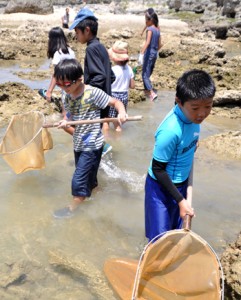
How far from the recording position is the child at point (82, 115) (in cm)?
318

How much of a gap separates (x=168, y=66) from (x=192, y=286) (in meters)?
9.07

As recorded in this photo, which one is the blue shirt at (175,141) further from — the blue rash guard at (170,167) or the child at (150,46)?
the child at (150,46)

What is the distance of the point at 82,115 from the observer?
11.2ft

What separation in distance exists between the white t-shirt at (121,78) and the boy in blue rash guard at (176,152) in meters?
2.91

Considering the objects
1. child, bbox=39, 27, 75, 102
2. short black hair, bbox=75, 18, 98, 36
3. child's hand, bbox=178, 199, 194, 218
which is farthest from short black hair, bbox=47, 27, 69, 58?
child's hand, bbox=178, 199, 194, 218

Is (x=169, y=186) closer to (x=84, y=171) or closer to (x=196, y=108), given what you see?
(x=196, y=108)

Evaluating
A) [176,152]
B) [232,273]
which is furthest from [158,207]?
[232,273]

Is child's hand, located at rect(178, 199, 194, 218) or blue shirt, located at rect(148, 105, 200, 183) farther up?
blue shirt, located at rect(148, 105, 200, 183)

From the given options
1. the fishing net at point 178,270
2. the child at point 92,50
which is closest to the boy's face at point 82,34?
the child at point 92,50

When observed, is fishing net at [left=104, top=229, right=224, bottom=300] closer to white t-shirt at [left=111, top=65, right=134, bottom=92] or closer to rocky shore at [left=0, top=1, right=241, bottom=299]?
rocky shore at [left=0, top=1, right=241, bottom=299]

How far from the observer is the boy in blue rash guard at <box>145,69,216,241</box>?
227 cm

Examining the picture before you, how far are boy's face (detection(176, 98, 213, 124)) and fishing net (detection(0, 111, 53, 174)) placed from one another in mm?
1780

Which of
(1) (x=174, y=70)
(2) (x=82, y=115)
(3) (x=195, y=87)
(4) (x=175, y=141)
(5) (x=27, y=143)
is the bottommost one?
(1) (x=174, y=70)

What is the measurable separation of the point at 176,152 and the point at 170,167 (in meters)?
0.13
